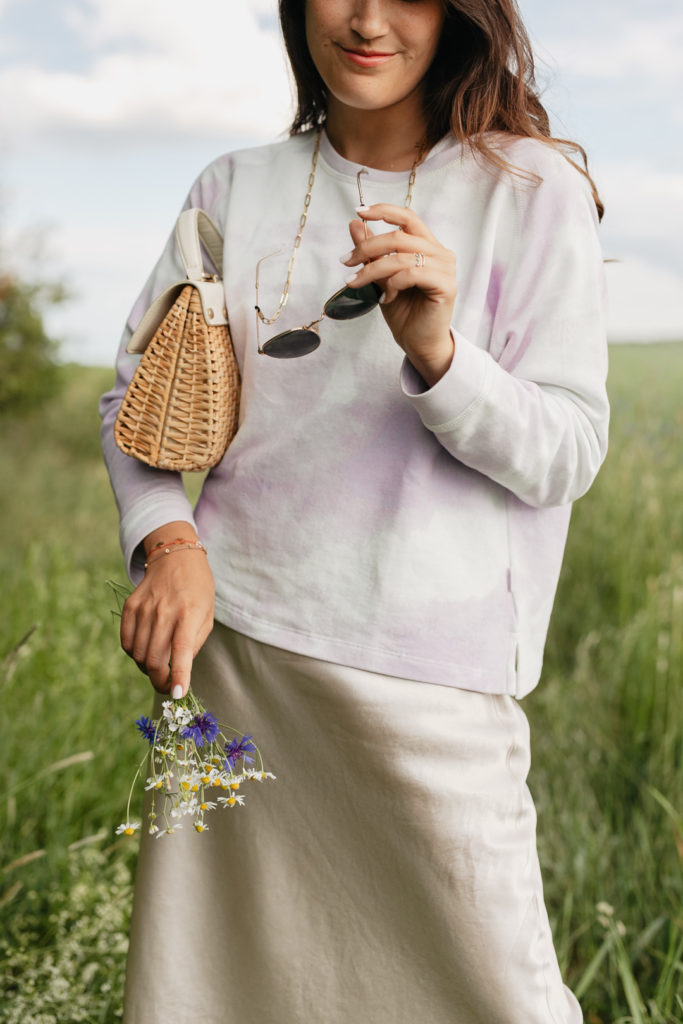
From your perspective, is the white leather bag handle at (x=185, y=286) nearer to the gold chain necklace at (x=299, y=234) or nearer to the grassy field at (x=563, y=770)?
the gold chain necklace at (x=299, y=234)

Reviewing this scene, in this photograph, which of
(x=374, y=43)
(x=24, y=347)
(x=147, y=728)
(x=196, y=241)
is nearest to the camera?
(x=147, y=728)

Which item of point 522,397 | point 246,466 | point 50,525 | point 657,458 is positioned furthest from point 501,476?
point 50,525

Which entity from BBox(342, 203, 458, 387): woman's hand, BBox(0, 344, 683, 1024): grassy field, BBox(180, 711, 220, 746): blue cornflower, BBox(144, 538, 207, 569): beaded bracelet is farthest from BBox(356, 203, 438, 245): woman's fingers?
BBox(0, 344, 683, 1024): grassy field

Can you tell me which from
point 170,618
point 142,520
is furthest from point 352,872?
point 142,520

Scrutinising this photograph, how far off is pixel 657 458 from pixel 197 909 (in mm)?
4045

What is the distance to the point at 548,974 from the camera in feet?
4.42

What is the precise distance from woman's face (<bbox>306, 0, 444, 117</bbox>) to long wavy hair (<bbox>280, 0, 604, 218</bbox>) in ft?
0.17

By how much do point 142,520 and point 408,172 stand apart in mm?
611

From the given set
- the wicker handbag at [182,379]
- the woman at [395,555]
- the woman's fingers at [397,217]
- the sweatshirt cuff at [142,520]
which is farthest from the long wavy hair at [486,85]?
the sweatshirt cuff at [142,520]

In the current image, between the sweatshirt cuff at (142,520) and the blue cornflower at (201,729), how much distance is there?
11.1 inches

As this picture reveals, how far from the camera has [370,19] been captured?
1.31 metres

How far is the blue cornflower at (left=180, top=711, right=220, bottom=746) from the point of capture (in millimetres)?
1214

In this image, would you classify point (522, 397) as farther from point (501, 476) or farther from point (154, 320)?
point (154, 320)

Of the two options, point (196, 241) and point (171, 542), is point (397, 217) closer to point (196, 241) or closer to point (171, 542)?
point (196, 241)
